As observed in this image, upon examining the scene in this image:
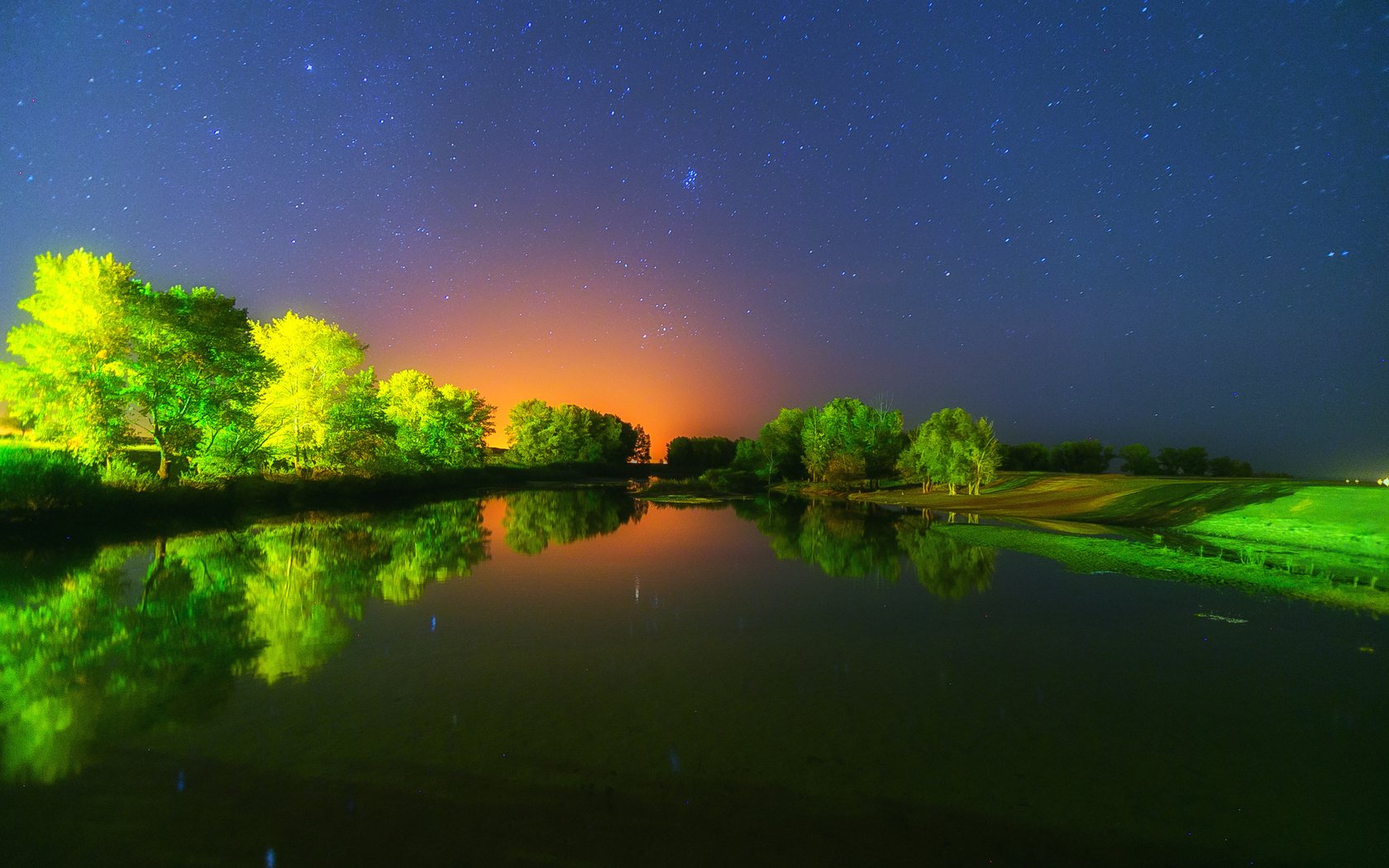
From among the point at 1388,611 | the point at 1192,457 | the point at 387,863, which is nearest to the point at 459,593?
the point at 387,863

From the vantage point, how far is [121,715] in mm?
6727

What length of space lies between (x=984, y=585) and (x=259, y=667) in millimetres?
16253

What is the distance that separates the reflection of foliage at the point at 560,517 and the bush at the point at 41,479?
49.7ft

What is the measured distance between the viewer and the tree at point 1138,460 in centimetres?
7912

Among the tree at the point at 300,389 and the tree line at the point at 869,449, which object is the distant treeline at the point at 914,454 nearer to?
the tree line at the point at 869,449

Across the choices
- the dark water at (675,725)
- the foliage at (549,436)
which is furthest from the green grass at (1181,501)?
the foliage at (549,436)

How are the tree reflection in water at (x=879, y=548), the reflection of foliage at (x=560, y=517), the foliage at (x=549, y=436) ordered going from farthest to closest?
the foliage at (x=549, y=436) < the reflection of foliage at (x=560, y=517) < the tree reflection in water at (x=879, y=548)

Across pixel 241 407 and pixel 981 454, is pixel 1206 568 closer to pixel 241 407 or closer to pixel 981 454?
pixel 981 454

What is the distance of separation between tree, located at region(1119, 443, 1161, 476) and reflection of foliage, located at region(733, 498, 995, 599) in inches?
2477

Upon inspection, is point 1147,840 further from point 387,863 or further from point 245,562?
point 245,562

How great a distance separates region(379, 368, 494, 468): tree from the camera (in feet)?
194

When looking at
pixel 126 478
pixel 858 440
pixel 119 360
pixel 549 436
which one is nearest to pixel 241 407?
pixel 119 360

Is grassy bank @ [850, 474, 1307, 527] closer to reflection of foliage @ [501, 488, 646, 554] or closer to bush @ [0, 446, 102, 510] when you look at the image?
reflection of foliage @ [501, 488, 646, 554]

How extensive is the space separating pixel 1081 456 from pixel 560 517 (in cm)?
9058
